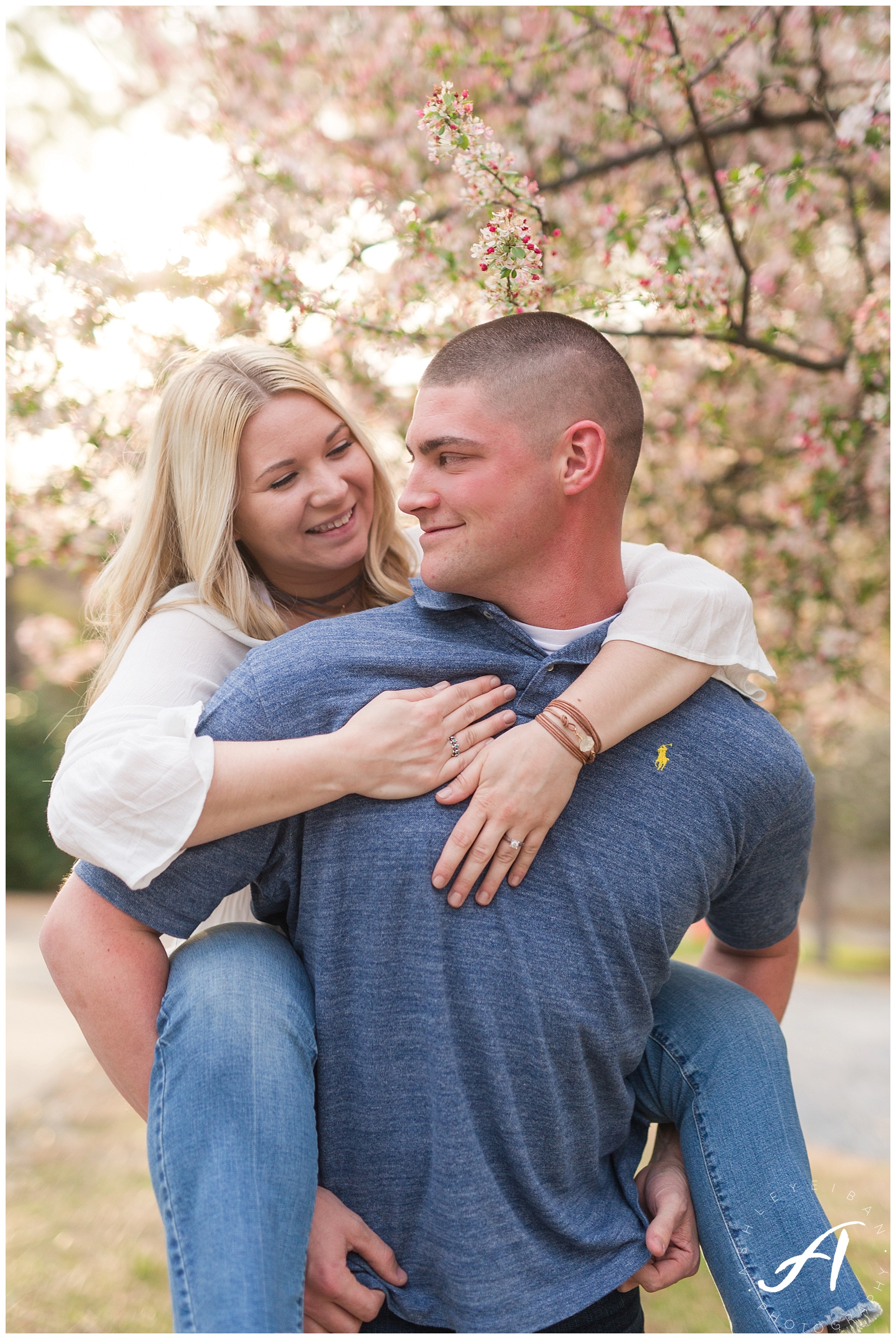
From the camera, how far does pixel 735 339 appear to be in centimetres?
309

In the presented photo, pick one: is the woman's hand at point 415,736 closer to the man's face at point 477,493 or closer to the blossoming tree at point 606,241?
the man's face at point 477,493

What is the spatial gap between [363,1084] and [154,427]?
5.21 ft

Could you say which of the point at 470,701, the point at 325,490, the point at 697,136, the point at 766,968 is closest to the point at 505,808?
the point at 470,701

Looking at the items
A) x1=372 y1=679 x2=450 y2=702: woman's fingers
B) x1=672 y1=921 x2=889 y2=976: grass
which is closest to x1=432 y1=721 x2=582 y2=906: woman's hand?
x1=372 y1=679 x2=450 y2=702: woman's fingers

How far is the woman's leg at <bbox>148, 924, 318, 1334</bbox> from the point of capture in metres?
1.34

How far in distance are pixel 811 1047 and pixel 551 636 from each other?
764cm

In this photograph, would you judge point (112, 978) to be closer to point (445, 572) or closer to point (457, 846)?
point (457, 846)

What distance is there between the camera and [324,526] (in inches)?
94.3

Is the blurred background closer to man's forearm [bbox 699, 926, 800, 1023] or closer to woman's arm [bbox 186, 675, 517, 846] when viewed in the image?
woman's arm [bbox 186, 675, 517, 846]

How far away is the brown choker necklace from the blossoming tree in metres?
0.77

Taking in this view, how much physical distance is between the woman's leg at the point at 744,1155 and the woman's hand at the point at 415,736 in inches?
28.6

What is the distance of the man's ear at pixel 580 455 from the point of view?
175 centimetres

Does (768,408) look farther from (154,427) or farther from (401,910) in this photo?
(401,910)

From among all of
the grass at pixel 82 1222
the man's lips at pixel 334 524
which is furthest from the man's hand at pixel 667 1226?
the grass at pixel 82 1222
